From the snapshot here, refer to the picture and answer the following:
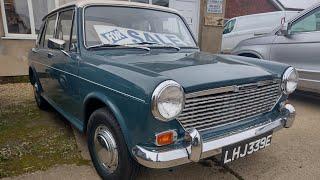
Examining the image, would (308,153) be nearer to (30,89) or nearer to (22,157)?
(22,157)

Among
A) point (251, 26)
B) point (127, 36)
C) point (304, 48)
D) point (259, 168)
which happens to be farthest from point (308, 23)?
point (251, 26)

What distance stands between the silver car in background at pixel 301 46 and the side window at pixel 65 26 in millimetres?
3576

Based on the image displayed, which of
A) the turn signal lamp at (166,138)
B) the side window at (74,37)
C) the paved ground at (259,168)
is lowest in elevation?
the paved ground at (259,168)

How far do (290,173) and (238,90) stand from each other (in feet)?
3.73

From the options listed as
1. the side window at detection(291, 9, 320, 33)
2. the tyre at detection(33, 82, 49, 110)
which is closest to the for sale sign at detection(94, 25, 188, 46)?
the tyre at detection(33, 82, 49, 110)

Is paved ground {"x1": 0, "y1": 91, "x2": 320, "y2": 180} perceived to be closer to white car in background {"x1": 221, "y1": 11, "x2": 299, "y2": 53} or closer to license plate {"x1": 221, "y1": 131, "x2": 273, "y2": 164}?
license plate {"x1": 221, "y1": 131, "x2": 273, "y2": 164}

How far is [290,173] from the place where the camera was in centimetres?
291

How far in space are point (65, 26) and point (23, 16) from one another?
162 inches

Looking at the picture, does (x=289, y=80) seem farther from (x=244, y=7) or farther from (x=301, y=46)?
(x=244, y=7)

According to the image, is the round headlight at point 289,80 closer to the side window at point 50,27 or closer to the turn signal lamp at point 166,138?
the turn signal lamp at point 166,138

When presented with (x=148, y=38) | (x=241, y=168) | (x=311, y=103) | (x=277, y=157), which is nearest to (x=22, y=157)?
(x=148, y=38)

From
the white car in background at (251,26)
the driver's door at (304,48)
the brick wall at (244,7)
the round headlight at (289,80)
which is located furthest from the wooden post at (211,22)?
the brick wall at (244,7)

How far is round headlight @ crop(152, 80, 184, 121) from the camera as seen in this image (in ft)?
A: 6.58

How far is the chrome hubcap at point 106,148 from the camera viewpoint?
247cm
